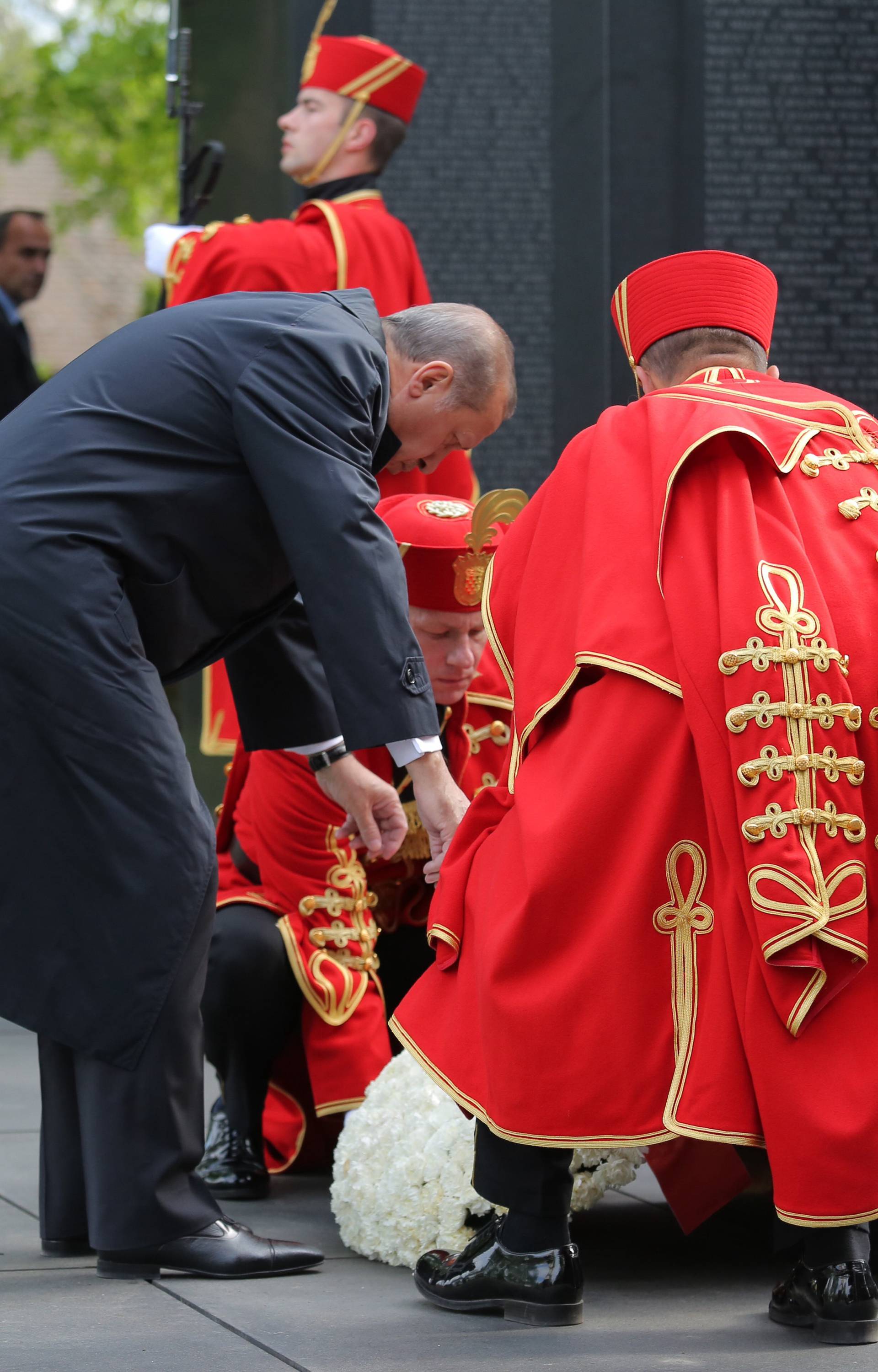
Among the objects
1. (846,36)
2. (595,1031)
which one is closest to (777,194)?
(846,36)

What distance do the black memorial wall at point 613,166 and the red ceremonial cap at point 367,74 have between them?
382 mm

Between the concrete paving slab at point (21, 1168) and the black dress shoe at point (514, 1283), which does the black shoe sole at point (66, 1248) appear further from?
the black dress shoe at point (514, 1283)

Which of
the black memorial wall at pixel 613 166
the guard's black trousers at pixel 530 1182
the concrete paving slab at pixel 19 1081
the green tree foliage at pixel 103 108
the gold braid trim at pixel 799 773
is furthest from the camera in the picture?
the green tree foliage at pixel 103 108

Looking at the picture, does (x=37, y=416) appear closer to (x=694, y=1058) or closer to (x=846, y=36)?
(x=694, y=1058)

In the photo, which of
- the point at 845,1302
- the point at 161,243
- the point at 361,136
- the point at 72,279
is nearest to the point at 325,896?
the point at 845,1302

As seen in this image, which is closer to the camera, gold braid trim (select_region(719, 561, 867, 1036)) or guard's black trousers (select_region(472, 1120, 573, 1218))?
gold braid trim (select_region(719, 561, 867, 1036))

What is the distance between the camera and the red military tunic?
4.06m

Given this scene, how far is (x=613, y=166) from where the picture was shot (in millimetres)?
6289

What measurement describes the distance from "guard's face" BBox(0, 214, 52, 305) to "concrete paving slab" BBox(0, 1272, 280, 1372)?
5.36 metres

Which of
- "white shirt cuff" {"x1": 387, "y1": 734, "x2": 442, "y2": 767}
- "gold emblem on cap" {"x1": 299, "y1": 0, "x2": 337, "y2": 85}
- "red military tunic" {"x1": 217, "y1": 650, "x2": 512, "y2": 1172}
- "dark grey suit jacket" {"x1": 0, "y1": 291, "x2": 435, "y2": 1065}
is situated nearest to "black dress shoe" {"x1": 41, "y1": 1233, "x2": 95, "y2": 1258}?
"dark grey suit jacket" {"x1": 0, "y1": 291, "x2": 435, "y2": 1065}

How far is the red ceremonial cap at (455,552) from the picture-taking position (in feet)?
A: 13.4

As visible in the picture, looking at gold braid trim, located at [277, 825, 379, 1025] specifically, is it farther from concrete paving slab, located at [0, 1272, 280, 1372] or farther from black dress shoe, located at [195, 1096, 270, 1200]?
concrete paving slab, located at [0, 1272, 280, 1372]

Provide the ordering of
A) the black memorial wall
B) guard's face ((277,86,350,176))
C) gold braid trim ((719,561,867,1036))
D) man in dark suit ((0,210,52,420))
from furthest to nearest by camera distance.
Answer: man in dark suit ((0,210,52,420)), the black memorial wall, guard's face ((277,86,350,176)), gold braid trim ((719,561,867,1036))

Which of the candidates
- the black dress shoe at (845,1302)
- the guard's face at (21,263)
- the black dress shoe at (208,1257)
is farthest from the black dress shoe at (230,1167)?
the guard's face at (21,263)
